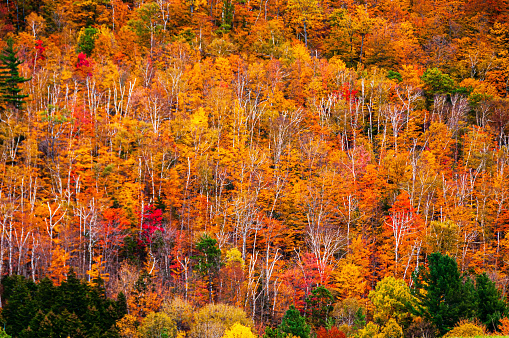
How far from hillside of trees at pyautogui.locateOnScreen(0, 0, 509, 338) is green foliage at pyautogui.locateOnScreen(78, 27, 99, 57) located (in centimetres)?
27

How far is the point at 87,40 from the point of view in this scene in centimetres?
8719

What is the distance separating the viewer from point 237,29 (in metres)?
94.0

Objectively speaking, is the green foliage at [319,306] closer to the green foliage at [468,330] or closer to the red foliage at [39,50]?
the green foliage at [468,330]

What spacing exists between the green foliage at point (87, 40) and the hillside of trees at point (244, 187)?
268 millimetres

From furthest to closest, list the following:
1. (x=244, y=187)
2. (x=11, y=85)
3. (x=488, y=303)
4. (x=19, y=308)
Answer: (x=11, y=85) → (x=244, y=187) → (x=19, y=308) → (x=488, y=303)

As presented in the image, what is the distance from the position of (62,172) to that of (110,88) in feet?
61.0

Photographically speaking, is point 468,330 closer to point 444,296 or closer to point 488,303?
point 444,296

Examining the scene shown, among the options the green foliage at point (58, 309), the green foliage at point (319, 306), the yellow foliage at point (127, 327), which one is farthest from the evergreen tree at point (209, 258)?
the green foliage at point (319, 306)

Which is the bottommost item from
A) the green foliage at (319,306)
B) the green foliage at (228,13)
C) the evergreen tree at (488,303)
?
the green foliage at (319,306)

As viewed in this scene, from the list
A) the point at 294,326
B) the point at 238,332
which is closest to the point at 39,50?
the point at 238,332

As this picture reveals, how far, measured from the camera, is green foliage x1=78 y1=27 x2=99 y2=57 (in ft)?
284

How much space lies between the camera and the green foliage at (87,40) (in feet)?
284

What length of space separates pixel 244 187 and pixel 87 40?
144ft

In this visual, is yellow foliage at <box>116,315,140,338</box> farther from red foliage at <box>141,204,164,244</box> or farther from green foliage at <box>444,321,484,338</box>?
green foliage at <box>444,321,484,338</box>
